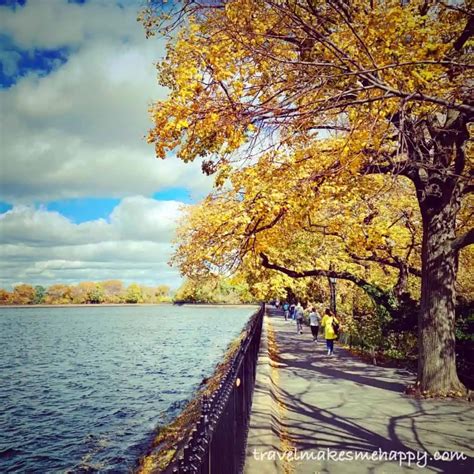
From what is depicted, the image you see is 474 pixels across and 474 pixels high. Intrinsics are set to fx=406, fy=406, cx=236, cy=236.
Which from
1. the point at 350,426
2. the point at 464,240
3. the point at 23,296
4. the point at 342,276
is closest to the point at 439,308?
the point at 464,240

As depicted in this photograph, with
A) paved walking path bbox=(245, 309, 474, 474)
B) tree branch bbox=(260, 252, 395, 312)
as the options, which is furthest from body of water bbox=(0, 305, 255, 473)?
tree branch bbox=(260, 252, 395, 312)

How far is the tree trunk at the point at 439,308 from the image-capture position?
8.62 meters

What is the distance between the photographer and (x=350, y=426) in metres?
6.78

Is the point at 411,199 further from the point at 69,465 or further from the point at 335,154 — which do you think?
the point at 69,465

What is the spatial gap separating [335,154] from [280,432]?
4802mm

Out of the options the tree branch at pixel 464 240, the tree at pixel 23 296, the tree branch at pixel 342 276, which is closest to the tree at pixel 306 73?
the tree branch at pixel 464 240

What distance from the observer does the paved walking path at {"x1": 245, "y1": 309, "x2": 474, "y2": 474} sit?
17.3 ft

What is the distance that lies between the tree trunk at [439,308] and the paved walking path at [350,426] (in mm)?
539

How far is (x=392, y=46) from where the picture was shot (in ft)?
16.4

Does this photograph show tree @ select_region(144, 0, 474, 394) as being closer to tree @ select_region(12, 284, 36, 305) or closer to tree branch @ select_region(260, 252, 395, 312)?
tree branch @ select_region(260, 252, 395, 312)

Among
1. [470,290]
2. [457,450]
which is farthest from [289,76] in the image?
[470,290]

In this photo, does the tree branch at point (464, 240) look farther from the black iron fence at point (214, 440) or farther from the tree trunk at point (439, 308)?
the black iron fence at point (214, 440)

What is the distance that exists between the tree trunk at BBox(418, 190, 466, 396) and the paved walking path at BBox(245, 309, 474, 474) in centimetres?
54

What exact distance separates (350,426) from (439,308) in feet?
11.8
